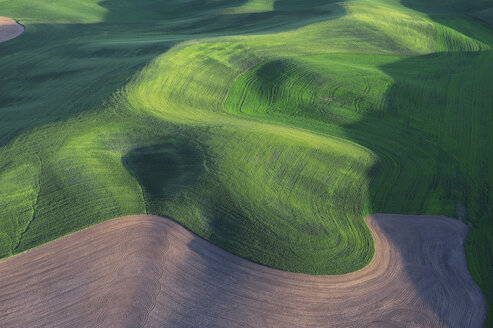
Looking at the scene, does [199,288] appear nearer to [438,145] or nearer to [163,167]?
[163,167]

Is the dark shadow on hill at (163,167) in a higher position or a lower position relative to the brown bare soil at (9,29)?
lower

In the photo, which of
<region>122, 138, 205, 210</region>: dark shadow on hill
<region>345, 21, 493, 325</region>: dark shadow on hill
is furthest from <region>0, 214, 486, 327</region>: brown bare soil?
<region>122, 138, 205, 210</region>: dark shadow on hill

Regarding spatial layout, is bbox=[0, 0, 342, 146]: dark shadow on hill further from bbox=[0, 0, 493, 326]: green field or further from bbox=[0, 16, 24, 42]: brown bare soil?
bbox=[0, 16, 24, 42]: brown bare soil

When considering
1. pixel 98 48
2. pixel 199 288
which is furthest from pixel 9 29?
pixel 199 288

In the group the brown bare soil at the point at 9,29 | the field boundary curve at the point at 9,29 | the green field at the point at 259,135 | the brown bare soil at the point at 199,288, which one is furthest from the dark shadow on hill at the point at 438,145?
the brown bare soil at the point at 9,29

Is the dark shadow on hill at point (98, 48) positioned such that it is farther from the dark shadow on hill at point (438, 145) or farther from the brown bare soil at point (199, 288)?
the dark shadow on hill at point (438, 145)

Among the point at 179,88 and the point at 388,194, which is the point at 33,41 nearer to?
the point at 179,88

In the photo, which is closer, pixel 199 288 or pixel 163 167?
pixel 199 288
